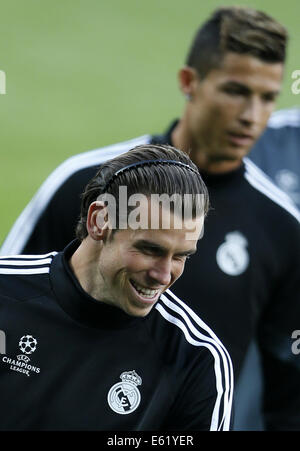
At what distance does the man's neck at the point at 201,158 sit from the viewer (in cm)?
385

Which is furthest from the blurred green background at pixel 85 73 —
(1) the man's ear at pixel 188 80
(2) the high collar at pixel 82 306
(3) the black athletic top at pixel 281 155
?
(2) the high collar at pixel 82 306

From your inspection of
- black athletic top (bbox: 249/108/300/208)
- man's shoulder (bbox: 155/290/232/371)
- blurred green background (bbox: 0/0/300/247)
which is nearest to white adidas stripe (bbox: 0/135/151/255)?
man's shoulder (bbox: 155/290/232/371)

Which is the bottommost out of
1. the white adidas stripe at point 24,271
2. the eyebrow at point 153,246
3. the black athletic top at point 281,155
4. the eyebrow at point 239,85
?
the white adidas stripe at point 24,271

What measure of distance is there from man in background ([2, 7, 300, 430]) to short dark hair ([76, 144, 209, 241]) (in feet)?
3.27

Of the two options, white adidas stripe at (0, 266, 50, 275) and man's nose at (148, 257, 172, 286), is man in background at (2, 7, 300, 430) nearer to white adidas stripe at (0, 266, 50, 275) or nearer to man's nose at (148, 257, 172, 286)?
white adidas stripe at (0, 266, 50, 275)

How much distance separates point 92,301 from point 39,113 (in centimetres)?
716

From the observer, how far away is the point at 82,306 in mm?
2709

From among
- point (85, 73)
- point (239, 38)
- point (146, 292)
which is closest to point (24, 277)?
point (146, 292)

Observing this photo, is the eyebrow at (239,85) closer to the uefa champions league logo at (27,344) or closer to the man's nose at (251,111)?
the man's nose at (251,111)

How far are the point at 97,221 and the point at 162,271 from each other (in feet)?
0.91

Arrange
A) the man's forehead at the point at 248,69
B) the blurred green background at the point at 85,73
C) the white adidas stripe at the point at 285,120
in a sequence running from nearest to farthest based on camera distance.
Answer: the man's forehead at the point at 248,69
the white adidas stripe at the point at 285,120
the blurred green background at the point at 85,73

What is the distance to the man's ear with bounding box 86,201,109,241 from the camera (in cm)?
267

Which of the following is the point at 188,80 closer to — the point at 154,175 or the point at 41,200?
the point at 41,200
